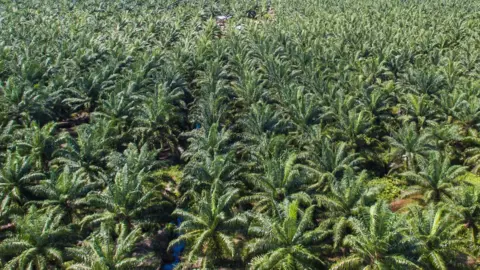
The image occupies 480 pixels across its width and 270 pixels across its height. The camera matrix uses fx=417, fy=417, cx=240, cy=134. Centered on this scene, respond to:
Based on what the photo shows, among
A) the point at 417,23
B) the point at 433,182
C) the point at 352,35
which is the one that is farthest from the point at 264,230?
the point at 417,23

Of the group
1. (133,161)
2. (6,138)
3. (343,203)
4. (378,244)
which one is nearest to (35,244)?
(133,161)

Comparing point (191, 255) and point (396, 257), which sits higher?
point (396, 257)

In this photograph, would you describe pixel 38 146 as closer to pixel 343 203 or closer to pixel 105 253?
pixel 105 253

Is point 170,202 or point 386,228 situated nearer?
point 386,228

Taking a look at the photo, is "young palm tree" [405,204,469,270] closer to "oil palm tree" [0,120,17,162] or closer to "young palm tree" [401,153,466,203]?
"young palm tree" [401,153,466,203]

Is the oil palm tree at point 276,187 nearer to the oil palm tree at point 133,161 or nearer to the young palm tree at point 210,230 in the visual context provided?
the young palm tree at point 210,230

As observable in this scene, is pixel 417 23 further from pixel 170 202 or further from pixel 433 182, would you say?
pixel 170 202
